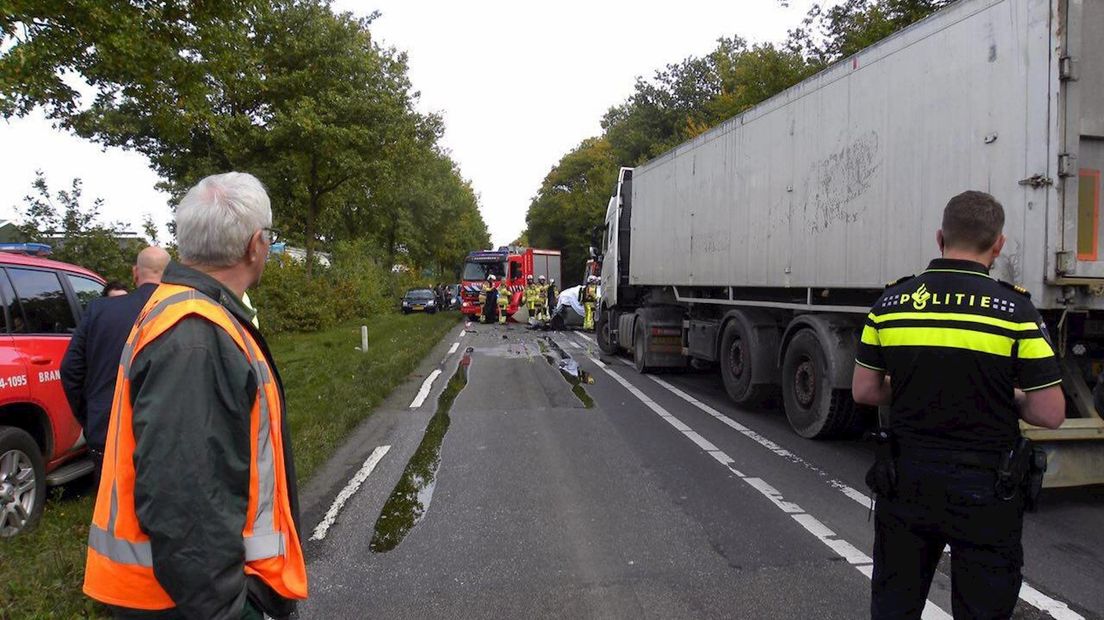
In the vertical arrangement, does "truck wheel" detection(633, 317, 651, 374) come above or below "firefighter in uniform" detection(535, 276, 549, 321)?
below

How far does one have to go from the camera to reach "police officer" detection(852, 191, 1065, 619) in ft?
8.39

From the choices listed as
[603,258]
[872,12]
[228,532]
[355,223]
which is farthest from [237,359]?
[355,223]

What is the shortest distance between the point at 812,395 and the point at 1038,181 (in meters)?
Answer: 3.47

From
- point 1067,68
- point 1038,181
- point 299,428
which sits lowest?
point 299,428

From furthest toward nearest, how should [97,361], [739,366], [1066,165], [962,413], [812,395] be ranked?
[739,366] → [812,395] → [1066,165] → [97,361] → [962,413]

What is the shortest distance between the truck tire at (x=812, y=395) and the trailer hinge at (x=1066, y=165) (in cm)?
294

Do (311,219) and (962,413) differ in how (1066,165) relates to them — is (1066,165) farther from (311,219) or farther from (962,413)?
(311,219)

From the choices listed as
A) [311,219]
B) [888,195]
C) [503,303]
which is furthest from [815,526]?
[503,303]

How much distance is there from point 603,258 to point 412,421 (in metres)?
9.22

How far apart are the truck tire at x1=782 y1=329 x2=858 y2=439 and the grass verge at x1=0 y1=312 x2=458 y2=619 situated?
4.94 m

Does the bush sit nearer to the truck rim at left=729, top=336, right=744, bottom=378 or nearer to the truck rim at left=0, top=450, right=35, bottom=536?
the truck rim at left=729, top=336, right=744, bottom=378

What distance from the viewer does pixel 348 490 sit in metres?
6.25

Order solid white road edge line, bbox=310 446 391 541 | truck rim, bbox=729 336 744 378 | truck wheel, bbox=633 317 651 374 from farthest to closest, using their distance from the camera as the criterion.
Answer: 1. truck wheel, bbox=633 317 651 374
2. truck rim, bbox=729 336 744 378
3. solid white road edge line, bbox=310 446 391 541

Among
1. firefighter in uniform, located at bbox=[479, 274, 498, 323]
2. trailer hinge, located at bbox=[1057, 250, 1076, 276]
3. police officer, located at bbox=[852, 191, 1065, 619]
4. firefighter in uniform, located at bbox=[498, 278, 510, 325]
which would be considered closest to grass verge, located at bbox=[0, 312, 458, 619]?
police officer, located at bbox=[852, 191, 1065, 619]
